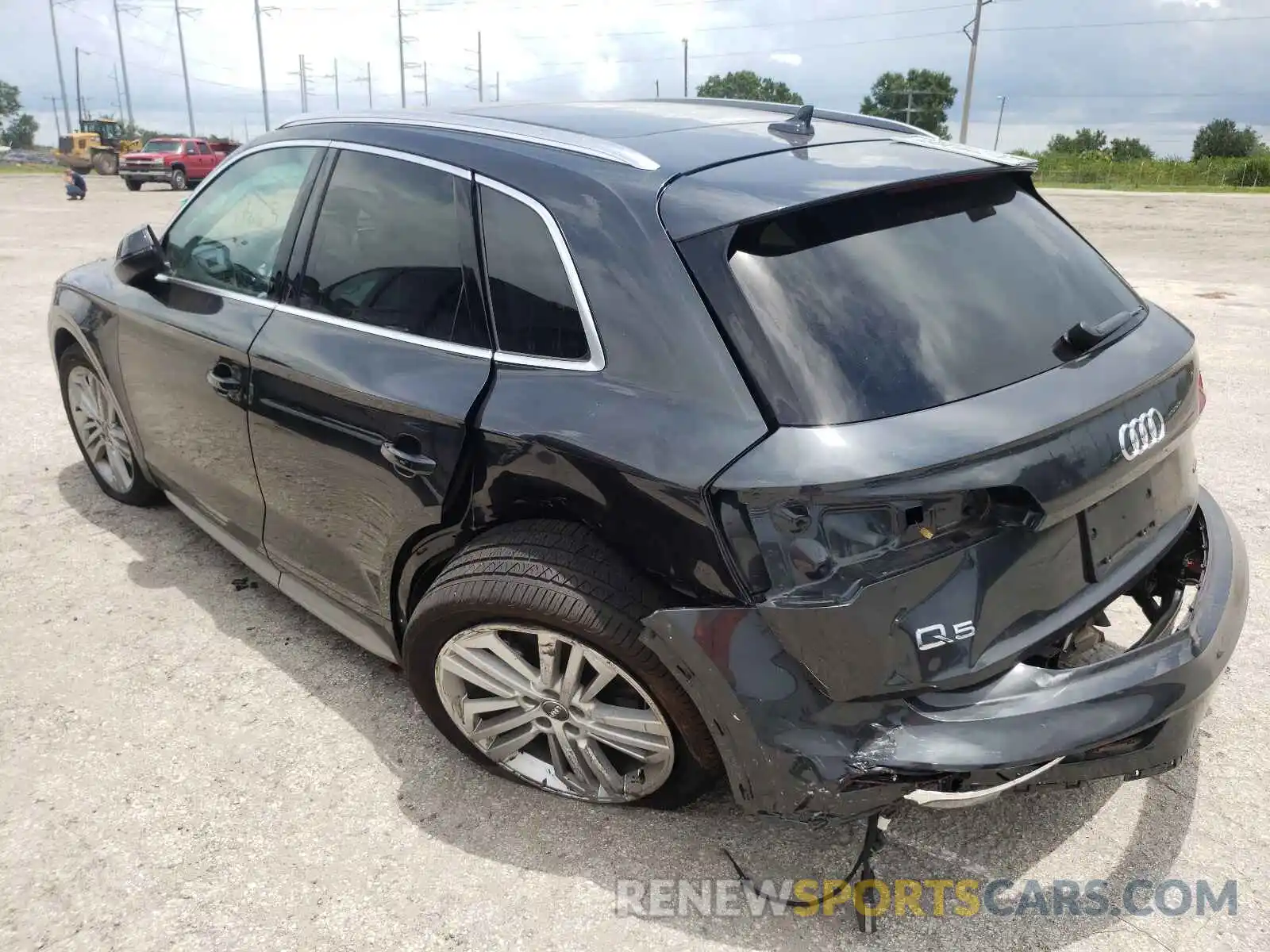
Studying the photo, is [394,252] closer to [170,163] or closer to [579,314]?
[579,314]

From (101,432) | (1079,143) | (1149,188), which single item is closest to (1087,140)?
(1079,143)

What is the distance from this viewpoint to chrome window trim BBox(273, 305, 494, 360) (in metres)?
2.43

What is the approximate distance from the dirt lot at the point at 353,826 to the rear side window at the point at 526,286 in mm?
1251

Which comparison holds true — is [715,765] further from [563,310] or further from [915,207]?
[915,207]

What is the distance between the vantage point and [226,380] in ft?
10.1

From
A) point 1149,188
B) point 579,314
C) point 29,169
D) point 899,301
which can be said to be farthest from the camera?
point 29,169

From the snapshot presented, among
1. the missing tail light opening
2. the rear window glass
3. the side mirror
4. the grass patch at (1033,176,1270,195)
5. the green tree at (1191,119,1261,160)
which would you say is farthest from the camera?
the green tree at (1191,119,1261,160)

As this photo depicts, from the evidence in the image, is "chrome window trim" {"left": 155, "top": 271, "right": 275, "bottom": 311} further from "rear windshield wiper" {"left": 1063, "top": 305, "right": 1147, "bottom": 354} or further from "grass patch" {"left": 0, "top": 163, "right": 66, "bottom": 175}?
"grass patch" {"left": 0, "top": 163, "right": 66, "bottom": 175}

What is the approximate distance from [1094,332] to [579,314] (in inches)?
48.3

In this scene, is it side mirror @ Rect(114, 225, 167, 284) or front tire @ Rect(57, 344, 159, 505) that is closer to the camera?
side mirror @ Rect(114, 225, 167, 284)

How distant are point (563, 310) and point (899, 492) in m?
0.92

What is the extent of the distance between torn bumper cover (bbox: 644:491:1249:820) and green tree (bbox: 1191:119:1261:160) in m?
86.3

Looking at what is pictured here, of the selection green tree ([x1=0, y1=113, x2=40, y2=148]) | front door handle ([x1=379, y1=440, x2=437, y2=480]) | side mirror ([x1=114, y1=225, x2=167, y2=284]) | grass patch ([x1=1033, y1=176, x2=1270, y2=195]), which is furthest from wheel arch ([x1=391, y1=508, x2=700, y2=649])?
green tree ([x1=0, y1=113, x2=40, y2=148])

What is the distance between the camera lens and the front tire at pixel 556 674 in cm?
216
